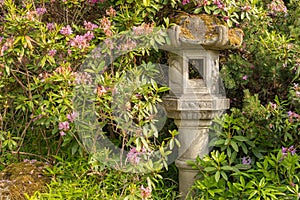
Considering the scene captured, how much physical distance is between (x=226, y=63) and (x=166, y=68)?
0.57 meters

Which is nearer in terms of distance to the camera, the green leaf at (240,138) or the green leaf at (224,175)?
the green leaf at (224,175)

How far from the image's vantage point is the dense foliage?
3652mm

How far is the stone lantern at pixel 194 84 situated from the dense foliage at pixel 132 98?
0.12 meters

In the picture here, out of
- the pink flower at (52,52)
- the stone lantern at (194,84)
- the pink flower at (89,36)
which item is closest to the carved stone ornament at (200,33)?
the stone lantern at (194,84)

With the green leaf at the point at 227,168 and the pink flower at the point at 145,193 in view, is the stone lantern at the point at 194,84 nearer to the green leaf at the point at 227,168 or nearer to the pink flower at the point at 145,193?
the green leaf at the point at 227,168

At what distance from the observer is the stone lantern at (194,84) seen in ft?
12.5

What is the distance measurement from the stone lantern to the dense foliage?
0.40 ft

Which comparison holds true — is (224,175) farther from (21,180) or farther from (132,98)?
(21,180)

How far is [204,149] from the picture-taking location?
400 cm

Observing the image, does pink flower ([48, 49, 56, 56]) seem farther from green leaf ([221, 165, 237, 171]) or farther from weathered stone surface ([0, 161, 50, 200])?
green leaf ([221, 165, 237, 171])

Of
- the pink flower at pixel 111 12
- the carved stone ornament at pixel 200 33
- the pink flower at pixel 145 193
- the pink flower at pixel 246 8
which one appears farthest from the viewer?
the pink flower at pixel 246 8

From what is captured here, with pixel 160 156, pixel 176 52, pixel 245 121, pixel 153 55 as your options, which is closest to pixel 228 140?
pixel 245 121

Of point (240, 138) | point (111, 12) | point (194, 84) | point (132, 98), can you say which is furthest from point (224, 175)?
point (111, 12)

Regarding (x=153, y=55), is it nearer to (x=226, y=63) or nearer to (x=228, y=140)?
(x=226, y=63)
